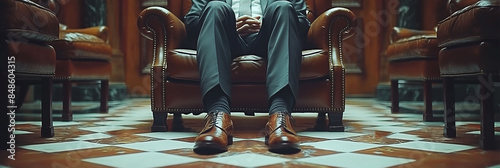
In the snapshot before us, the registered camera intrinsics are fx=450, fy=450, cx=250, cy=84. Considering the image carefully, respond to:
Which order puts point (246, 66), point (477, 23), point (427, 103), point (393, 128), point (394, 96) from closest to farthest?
point (477, 23), point (246, 66), point (393, 128), point (427, 103), point (394, 96)

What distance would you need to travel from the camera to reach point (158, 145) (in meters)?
1.63

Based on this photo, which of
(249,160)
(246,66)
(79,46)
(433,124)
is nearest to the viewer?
(249,160)

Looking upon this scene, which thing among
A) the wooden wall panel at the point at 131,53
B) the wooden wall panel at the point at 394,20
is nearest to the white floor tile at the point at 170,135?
the wooden wall panel at the point at 394,20

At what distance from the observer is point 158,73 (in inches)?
80.9

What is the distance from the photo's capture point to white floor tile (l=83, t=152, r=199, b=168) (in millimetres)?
1260

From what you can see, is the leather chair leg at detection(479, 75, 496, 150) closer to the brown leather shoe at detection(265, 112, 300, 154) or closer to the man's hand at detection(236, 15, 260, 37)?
the brown leather shoe at detection(265, 112, 300, 154)

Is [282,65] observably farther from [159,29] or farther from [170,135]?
[159,29]

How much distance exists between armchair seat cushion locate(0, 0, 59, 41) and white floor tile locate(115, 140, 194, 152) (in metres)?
0.49

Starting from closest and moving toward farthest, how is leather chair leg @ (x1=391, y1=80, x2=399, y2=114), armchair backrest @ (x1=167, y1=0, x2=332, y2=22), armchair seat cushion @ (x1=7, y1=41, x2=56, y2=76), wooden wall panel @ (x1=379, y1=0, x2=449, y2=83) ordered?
armchair seat cushion @ (x1=7, y1=41, x2=56, y2=76) → armchair backrest @ (x1=167, y1=0, x2=332, y2=22) → leather chair leg @ (x1=391, y1=80, x2=399, y2=114) → wooden wall panel @ (x1=379, y1=0, x2=449, y2=83)

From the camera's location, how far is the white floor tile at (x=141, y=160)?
1260 millimetres

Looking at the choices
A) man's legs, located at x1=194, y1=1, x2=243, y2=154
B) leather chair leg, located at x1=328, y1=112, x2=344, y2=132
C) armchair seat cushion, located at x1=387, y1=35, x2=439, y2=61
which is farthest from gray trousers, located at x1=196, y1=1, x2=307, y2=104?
armchair seat cushion, located at x1=387, y1=35, x2=439, y2=61

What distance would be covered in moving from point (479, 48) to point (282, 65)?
2.20 ft

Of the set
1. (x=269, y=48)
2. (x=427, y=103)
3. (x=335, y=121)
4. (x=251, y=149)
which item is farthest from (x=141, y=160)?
(x=427, y=103)

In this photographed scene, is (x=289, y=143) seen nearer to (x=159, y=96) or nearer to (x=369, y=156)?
(x=369, y=156)
